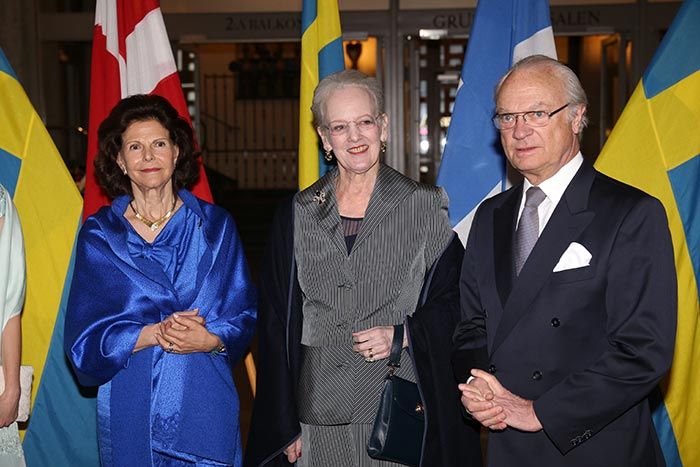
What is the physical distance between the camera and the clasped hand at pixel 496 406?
2.05m

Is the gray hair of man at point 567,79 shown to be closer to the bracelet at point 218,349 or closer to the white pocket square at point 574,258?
the white pocket square at point 574,258

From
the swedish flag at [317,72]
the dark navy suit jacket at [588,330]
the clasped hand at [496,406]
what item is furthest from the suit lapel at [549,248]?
the swedish flag at [317,72]

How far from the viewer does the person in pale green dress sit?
97.4 inches

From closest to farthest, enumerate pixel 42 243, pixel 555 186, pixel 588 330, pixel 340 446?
pixel 588 330, pixel 555 186, pixel 340 446, pixel 42 243

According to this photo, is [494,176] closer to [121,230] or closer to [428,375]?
[428,375]

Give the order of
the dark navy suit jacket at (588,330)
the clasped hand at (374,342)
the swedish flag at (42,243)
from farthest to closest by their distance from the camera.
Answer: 1. the swedish flag at (42,243)
2. the clasped hand at (374,342)
3. the dark navy suit jacket at (588,330)

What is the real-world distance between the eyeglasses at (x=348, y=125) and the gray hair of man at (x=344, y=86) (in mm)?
29

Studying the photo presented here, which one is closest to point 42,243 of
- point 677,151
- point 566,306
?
point 566,306

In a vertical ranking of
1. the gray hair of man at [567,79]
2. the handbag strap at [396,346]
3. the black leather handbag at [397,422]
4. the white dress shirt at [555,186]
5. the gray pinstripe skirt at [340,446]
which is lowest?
the gray pinstripe skirt at [340,446]

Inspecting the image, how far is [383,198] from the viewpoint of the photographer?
2617 mm

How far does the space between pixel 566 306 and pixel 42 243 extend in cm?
209

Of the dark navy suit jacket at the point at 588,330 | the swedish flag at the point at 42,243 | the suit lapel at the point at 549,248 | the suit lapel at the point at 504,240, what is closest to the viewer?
the dark navy suit jacket at the point at 588,330

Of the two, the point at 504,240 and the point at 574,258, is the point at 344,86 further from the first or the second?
the point at 574,258

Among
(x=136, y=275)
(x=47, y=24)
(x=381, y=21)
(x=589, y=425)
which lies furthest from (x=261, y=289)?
(x=47, y=24)
